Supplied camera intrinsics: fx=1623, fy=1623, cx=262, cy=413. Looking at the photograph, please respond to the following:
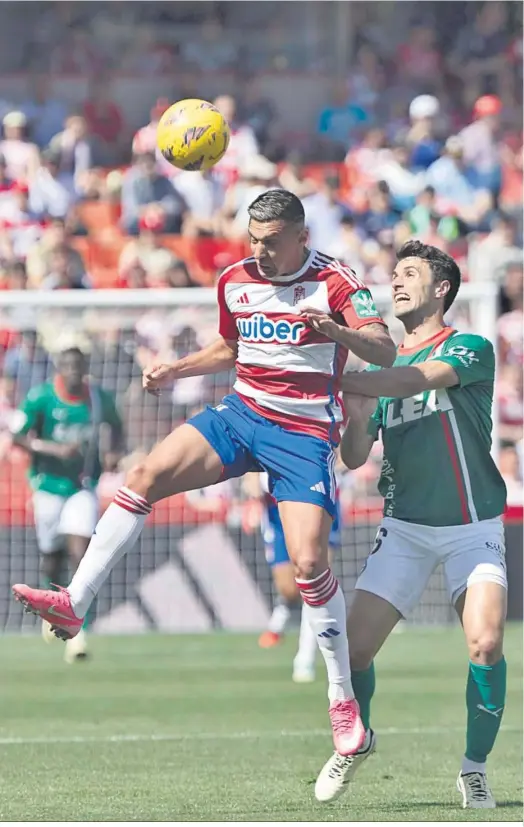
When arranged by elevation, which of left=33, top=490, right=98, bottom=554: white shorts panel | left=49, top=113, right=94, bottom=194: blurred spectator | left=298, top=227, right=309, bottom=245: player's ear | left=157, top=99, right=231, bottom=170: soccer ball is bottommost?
left=33, top=490, right=98, bottom=554: white shorts panel

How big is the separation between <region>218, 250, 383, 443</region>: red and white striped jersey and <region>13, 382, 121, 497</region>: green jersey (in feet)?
23.1

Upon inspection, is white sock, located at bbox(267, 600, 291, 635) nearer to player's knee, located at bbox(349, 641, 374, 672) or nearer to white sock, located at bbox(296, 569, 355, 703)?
player's knee, located at bbox(349, 641, 374, 672)

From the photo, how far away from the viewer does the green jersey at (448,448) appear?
23.5 feet

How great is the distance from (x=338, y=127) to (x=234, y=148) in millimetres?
2098

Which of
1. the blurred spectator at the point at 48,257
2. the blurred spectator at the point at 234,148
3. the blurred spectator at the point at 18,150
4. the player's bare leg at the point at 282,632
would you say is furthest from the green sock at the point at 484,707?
the blurred spectator at the point at 18,150

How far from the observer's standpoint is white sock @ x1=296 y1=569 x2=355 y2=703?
281 inches

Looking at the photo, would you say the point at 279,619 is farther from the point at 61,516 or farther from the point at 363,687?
the point at 363,687

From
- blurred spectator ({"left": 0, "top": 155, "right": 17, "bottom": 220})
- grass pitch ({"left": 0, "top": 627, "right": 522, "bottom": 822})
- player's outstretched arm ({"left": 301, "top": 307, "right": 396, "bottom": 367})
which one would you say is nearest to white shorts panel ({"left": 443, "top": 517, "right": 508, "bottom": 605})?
player's outstretched arm ({"left": 301, "top": 307, "right": 396, "bottom": 367})

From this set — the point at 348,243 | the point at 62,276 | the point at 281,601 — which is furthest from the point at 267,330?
the point at 348,243

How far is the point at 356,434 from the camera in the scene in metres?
7.37

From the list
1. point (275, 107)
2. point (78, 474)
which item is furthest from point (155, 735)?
point (275, 107)

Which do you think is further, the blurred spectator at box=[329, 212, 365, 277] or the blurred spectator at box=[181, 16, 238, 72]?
the blurred spectator at box=[181, 16, 238, 72]

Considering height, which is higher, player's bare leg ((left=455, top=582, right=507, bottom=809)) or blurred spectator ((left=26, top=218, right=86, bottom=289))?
blurred spectator ((left=26, top=218, right=86, bottom=289))

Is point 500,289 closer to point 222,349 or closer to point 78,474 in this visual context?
point 78,474
